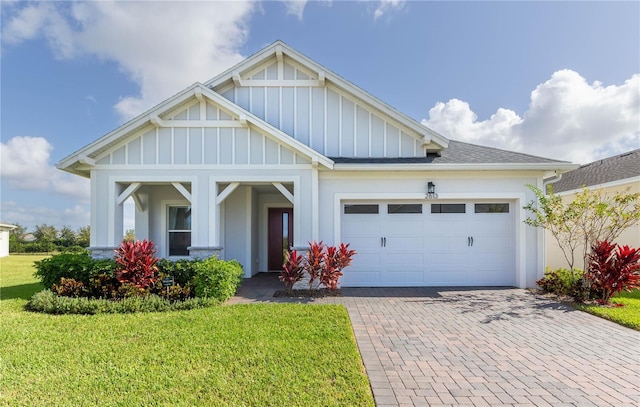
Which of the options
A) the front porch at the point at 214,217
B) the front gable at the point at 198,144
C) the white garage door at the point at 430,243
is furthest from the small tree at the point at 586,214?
the front gable at the point at 198,144

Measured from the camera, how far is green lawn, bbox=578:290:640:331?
18.6 feet

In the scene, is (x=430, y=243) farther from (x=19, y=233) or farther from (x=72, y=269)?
(x=19, y=233)

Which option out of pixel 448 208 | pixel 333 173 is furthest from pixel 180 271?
pixel 448 208

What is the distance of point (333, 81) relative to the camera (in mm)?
9508

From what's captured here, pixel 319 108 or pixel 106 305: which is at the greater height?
pixel 319 108

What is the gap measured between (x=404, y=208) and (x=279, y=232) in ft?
17.7

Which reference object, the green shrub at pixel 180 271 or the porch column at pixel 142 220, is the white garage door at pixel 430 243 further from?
the porch column at pixel 142 220

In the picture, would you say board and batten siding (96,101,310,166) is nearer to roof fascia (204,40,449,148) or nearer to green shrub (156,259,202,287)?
roof fascia (204,40,449,148)

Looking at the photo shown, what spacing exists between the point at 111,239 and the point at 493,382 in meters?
9.22

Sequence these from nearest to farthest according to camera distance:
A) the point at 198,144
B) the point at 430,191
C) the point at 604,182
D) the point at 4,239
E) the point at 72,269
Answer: the point at 72,269 < the point at 198,144 < the point at 430,191 < the point at 604,182 < the point at 4,239

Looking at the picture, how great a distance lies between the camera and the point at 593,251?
7332mm

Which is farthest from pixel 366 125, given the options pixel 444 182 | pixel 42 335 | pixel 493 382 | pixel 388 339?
pixel 42 335

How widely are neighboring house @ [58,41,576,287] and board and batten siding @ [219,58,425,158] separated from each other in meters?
0.03

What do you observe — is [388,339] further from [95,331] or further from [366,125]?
[366,125]
